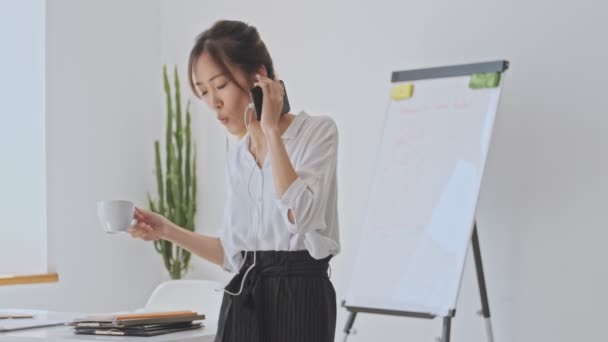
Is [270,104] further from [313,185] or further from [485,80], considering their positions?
[485,80]

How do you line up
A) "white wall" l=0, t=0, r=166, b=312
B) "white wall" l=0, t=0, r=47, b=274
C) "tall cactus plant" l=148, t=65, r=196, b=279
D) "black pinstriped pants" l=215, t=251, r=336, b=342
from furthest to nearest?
"tall cactus plant" l=148, t=65, r=196, b=279 < "white wall" l=0, t=0, r=166, b=312 < "white wall" l=0, t=0, r=47, b=274 < "black pinstriped pants" l=215, t=251, r=336, b=342

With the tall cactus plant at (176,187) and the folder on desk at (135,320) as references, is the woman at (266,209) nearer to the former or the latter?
the folder on desk at (135,320)

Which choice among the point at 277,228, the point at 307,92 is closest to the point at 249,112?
the point at 277,228

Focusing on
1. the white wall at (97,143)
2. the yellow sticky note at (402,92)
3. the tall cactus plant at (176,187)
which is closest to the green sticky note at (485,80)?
the yellow sticky note at (402,92)

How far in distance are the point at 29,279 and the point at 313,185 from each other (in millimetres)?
2759

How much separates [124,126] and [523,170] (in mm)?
2270

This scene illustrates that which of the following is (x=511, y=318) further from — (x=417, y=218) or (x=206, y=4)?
(x=206, y=4)

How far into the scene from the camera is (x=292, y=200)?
1724 mm

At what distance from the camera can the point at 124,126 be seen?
476cm

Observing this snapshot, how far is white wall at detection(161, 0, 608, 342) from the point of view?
338 centimetres

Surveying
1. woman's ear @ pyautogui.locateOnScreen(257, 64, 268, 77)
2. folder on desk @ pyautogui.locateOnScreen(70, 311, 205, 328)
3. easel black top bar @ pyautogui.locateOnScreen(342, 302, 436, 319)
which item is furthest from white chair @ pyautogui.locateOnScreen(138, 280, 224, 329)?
easel black top bar @ pyautogui.locateOnScreen(342, 302, 436, 319)

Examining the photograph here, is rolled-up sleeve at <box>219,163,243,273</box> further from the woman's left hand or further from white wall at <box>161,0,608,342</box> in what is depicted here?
white wall at <box>161,0,608,342</box>

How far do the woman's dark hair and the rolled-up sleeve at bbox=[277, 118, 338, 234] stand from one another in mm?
226

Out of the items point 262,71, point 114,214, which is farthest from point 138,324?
point 262,71
